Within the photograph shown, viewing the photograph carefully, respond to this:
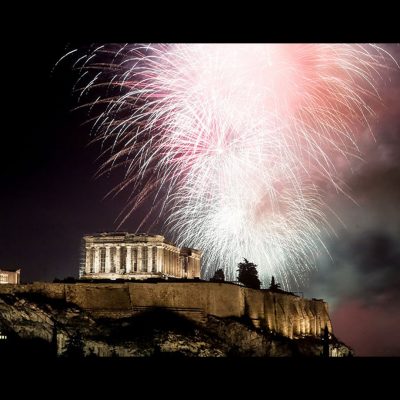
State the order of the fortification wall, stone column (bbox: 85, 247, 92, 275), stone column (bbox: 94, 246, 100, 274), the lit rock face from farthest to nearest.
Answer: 1. stone column (bbox: 85, 247, 92, 275)
2. stone column (bbox: 94, 246, 100, 274)
3. the fortification wall
4. the lit rock face

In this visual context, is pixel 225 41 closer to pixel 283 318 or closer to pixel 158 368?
pixel 158 368

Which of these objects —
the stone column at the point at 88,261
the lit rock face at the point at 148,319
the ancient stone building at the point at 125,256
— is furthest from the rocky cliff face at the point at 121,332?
the stone column at the point at 88,261

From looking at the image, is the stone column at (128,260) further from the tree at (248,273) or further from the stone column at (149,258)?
the tree at (248,273)

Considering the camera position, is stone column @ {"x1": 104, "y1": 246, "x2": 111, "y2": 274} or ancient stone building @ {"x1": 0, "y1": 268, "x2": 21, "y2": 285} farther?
ancient stone building @ {"x1": 0, "y1": 268, "x2": 21, "y2": 285}

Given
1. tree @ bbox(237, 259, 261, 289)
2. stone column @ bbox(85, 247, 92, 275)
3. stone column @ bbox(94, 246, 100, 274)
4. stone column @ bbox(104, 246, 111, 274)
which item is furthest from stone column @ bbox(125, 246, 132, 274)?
tree @ bbox(237, 259, 261, 289)

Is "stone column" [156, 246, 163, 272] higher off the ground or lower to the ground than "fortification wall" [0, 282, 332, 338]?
higher

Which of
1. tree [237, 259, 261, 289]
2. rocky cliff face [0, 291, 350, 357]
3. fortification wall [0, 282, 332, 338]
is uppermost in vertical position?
tree [237, 259, 261, 289]

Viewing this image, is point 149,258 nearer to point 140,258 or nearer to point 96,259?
point 140,258

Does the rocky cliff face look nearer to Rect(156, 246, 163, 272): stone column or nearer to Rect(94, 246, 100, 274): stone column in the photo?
Rect(156, 246, 163, 272): stone column

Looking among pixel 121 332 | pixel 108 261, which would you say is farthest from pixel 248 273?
pixel 121 332
